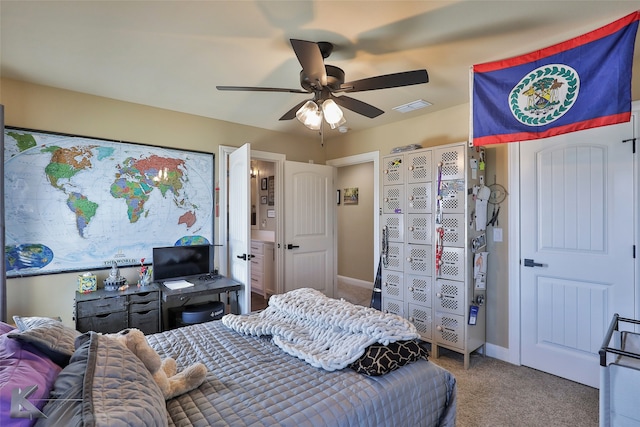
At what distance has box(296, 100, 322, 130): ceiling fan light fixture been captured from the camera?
2.13 m

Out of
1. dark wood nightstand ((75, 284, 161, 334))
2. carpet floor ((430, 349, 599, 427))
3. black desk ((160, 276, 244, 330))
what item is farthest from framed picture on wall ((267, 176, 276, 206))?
carpet floor ((430, 349, 599, 427))

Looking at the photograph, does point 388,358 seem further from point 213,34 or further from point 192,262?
point 192,262

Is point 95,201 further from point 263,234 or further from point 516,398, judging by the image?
point 516,398

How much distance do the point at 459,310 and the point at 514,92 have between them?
6.22 ft

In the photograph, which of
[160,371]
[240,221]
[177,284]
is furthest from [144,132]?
[160,371]

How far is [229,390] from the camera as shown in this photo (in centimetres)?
133

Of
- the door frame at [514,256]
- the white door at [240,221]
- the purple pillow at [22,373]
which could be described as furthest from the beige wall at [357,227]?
the purple pillow at [22,373]

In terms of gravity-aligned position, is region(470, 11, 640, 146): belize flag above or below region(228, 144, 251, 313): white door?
above

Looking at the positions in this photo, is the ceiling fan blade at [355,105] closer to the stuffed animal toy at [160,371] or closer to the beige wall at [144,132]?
the beige wall at [144,132]

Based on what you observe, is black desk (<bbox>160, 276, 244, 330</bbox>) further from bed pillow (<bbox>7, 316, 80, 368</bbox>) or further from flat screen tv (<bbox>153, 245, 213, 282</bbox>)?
bed pillow (<bbox>7, 316, 80, 368</bbox>)

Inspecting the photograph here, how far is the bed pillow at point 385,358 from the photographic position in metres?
1.44

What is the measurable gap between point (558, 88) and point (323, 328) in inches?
83.1

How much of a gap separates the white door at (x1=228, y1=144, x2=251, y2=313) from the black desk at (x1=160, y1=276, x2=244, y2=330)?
139 millimetres

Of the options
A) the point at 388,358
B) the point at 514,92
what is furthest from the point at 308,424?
the point at 514,92
